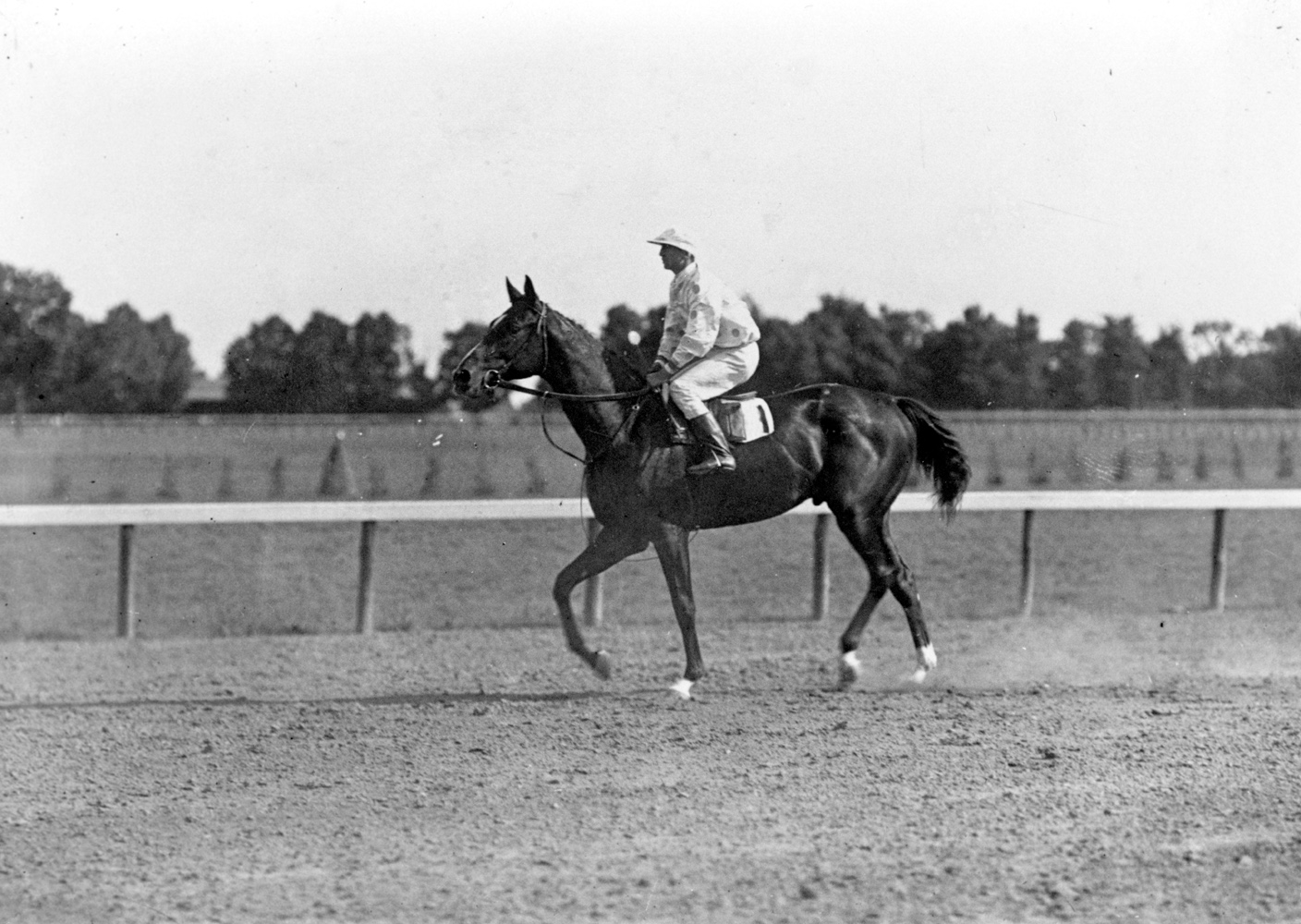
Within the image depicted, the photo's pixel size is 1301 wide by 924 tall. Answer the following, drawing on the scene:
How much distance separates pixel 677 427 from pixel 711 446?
222 mm

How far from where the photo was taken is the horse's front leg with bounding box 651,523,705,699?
29.9 feet

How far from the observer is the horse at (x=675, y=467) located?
9.11 meters

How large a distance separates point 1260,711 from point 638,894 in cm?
487

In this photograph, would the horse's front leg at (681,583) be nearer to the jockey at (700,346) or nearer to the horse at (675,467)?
the horse at (675,467)

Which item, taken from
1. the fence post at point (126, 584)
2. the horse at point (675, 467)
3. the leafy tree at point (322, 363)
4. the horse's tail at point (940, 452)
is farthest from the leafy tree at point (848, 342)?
the fence post at point (126, 584)

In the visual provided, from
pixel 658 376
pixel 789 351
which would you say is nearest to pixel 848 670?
pixel 658 376

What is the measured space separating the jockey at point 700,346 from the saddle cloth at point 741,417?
3.2 inches

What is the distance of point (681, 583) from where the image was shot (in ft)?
30.5

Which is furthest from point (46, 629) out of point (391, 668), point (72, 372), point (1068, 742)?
point (72, 372)

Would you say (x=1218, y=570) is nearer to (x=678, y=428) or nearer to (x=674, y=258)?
(x=678, y=428)

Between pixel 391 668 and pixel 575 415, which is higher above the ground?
pixel 575 415

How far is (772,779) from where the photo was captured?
270 inches

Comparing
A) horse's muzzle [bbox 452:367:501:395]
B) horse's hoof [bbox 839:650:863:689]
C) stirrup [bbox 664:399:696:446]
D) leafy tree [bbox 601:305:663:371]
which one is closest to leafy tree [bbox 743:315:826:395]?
leafy tree [bbox 601:305:663:371]

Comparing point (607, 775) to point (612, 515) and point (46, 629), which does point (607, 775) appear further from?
point (46, 629)
